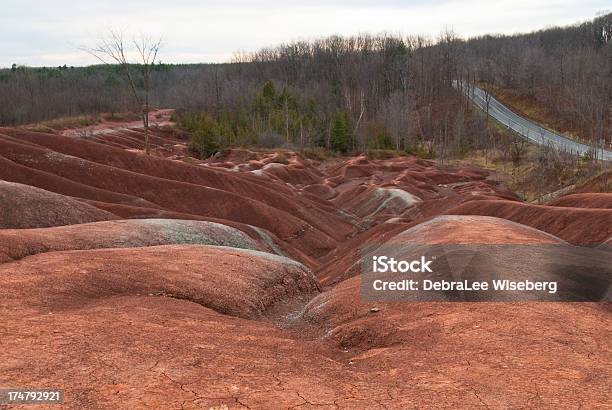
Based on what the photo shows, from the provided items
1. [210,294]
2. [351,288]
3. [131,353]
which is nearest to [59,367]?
[131,353]

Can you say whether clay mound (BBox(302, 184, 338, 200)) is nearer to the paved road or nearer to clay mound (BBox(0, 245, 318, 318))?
the paved road

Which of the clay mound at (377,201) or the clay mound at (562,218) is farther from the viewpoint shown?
the clay mound at (377,201)

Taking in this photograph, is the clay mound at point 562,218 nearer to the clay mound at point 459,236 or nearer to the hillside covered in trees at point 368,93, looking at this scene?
the clay mound at point 459,236

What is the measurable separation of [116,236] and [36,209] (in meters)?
7.33

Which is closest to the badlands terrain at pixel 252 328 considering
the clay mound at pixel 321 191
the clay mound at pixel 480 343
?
the clay mound at pixel 480 343

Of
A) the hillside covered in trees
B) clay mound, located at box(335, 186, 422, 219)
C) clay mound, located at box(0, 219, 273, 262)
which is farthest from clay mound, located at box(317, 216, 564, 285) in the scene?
the hillside covered in trees

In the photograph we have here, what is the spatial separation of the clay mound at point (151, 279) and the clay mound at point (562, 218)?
1372 cm

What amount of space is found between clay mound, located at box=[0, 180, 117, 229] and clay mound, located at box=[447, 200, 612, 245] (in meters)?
24.4

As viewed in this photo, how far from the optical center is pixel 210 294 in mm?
15758

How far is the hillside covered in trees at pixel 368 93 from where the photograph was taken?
102312 millimetres

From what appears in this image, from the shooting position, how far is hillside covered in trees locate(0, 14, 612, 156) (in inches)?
4028

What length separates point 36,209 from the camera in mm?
26609

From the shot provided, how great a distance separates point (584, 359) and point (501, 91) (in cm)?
12959

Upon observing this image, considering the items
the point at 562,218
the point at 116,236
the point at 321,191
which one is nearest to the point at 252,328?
the point at 116,236
